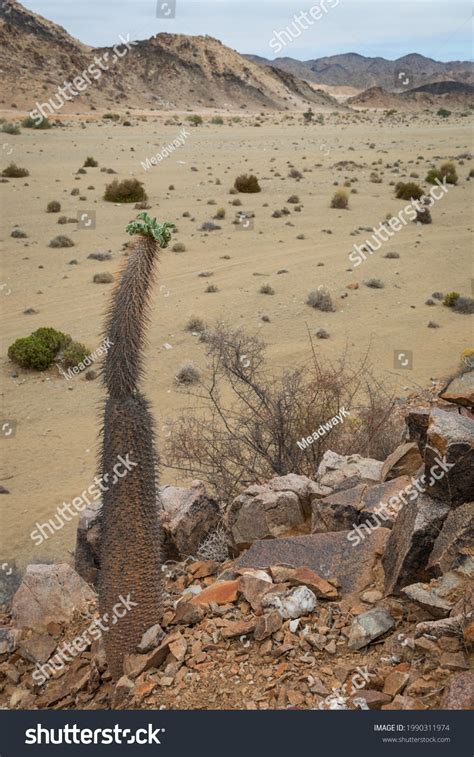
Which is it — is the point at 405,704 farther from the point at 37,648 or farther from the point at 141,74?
the point at 141,74

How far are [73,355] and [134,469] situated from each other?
881cm

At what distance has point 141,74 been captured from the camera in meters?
83.3

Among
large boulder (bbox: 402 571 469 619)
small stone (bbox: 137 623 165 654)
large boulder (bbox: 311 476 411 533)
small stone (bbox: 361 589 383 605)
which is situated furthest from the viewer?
large boulder (bbox: 311 476 411 533)

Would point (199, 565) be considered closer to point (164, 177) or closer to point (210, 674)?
point (210, 674)

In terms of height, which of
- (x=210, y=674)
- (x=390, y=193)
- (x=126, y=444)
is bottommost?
(x=210, y=674)

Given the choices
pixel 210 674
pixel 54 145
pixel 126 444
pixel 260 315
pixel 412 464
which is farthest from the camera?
pixel 54 145

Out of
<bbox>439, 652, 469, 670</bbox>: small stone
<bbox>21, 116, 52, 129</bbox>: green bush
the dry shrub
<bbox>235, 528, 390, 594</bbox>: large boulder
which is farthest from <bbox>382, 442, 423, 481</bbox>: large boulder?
<bbox>21, 116, 52, 129</bbox>: green bush

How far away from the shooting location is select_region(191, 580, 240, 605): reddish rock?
475 centimetres

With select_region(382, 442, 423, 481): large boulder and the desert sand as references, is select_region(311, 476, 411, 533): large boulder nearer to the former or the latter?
select_region(382, 442, 423, 481): large boulder

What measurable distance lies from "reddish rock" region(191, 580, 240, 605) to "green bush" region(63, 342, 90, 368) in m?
8.78

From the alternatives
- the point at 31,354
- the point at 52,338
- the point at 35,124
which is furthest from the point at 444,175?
the point at 35,124

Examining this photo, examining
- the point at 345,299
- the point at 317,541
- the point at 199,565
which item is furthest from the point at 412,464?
the point at 345,299

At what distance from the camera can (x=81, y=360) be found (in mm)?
13180
